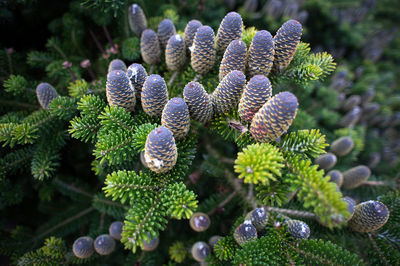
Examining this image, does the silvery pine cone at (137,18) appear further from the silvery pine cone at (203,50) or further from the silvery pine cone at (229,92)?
the silvery pine cone at (229,92)

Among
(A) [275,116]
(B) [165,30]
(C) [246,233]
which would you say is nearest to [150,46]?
(B) [165,30]

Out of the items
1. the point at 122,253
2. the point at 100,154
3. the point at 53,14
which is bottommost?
the point at 122,253

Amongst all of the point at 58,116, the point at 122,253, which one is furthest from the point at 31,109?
the point at 122,253

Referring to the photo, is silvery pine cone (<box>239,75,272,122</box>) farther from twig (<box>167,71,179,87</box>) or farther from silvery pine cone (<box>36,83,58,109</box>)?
silvery pine cone (<box>36,83,58,109</box>)

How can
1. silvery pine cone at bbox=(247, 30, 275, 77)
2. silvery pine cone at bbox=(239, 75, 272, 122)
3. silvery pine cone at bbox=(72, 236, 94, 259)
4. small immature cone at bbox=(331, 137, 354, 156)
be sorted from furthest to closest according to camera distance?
small immature cone at bbox=(331, 137, 354, 156) < silvery pine cone at bbox=(72, 236, 94, 259) < silvery pine cone at bbox=(247, 30, 275, 77) < silvery pine cone at bbox=(239, 75, 272, 122)

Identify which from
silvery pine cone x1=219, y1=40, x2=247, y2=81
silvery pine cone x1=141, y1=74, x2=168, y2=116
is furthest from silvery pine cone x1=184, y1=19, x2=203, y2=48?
silvery pine cone x1=141, y1=74, x2=168, y2=116

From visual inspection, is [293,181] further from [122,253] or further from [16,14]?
[16,14]

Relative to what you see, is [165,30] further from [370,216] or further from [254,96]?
[370,216]
